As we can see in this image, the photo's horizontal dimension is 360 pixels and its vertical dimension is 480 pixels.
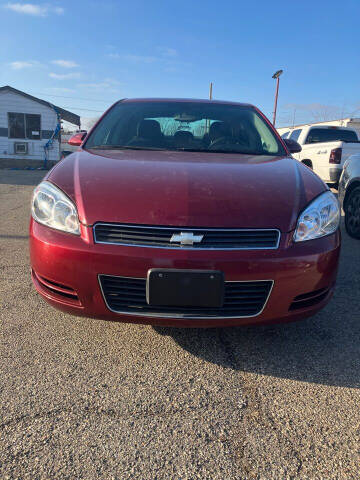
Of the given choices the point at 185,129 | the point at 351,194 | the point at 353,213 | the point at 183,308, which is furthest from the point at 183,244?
the point at 351,194

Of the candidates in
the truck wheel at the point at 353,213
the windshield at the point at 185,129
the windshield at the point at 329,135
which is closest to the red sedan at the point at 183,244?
the windshield at the point at 185,129

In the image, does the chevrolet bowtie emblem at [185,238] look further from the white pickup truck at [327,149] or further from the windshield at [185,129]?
the white pickup truck at [327,149]

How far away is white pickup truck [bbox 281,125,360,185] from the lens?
8.21m

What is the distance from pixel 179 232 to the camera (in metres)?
1.86

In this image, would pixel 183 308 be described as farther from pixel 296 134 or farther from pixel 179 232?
pixel 296 134

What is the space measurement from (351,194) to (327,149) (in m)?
3.72

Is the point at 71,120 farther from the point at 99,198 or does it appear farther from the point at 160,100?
the point at 99,198

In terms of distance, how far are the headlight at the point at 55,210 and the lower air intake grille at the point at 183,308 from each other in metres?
0.35

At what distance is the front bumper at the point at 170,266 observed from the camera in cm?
181

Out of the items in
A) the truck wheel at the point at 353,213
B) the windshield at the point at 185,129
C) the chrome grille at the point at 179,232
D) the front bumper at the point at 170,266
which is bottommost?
the truck wheel at the point at 353,213

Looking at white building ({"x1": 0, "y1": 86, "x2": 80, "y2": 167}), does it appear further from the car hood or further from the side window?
the car hood

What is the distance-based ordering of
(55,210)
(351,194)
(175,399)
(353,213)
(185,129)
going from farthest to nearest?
1. (351,194)
2. (353,213)
3. (185,129)
4. (55,210)
5. (175,399)

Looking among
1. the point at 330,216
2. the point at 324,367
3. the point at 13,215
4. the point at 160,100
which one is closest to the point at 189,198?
the point at 330,216

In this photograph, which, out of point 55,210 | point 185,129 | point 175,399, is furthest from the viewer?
point 185,129
